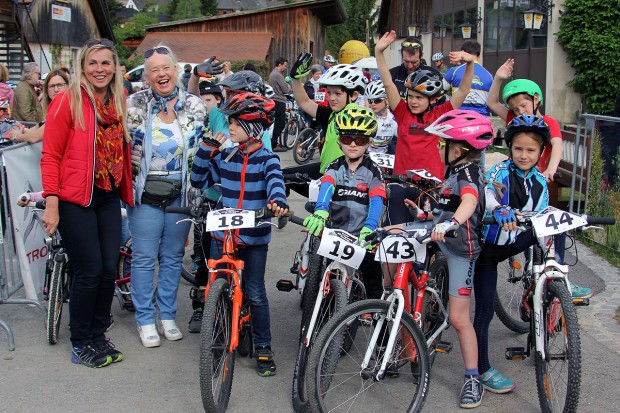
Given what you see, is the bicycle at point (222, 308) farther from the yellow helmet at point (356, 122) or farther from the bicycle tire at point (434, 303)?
the bicycle tire at point (434, 303)

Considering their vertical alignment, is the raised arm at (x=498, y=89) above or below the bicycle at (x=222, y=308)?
above

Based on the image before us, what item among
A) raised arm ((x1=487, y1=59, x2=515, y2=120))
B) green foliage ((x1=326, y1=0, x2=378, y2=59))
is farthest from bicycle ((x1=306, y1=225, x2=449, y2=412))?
green foliage ((x1=326, y1=0, x2=378, y2=59))

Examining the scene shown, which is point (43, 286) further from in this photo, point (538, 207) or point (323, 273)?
point (538, 207)

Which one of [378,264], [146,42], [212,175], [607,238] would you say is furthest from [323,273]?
[146,42]

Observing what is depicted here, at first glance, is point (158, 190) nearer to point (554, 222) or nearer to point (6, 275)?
point (6, 275)

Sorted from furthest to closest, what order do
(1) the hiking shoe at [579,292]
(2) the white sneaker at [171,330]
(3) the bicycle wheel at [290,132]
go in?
1. (3) the bicycle wheel at [290,132]
2. (1) the hiking shoe at [579,292]
3. (2) the white sneaker at [171,330]

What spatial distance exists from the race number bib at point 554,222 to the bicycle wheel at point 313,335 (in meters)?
1.21

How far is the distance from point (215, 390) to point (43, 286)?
103 inches

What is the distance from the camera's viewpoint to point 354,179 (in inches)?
200

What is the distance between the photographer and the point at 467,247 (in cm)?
475

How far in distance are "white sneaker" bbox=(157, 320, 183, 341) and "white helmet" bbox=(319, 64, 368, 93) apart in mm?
2203

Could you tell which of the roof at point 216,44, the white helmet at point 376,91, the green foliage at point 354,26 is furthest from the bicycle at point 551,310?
the green foliage at point 354,26

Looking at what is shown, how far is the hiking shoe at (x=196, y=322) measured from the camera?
619 centimetres

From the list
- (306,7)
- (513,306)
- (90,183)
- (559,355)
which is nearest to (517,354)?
(559,355)
